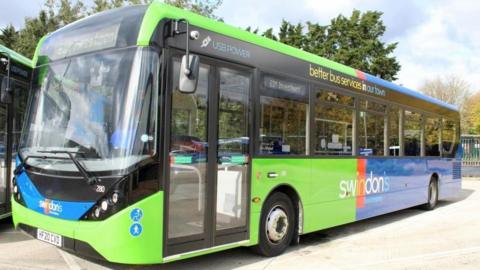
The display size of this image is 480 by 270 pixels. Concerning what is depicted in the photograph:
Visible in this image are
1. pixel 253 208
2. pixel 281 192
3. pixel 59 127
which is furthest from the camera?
pixel 281 192

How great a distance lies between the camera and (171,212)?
521 cm

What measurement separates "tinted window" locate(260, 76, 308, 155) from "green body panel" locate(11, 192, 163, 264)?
2.10 m

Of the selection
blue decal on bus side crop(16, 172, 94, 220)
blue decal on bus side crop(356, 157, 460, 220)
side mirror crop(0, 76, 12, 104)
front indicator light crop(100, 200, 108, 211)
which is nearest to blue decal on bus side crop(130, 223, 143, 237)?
front indicator light crop(100, 200, 108, 211)

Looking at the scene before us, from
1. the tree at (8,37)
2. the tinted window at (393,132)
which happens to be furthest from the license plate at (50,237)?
the tree at (8,37)

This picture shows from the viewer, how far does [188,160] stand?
5453 mm

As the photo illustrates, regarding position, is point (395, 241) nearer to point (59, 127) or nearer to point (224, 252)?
point (224, 252)

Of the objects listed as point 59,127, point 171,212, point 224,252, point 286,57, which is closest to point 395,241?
point 224,252

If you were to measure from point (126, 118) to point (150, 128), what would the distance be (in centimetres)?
27

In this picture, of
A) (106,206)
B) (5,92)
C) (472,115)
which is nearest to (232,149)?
(106,206)

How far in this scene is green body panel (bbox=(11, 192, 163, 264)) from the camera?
15.6ft

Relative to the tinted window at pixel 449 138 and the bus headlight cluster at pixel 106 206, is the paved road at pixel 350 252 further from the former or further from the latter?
the tinted window at pixel 449 138

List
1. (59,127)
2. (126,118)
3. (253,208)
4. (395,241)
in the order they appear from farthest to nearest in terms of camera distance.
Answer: (395,241), (253,208), (59,127), (126,118)

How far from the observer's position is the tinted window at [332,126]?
7.85 metres

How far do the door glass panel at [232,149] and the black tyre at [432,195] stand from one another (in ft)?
26.2
